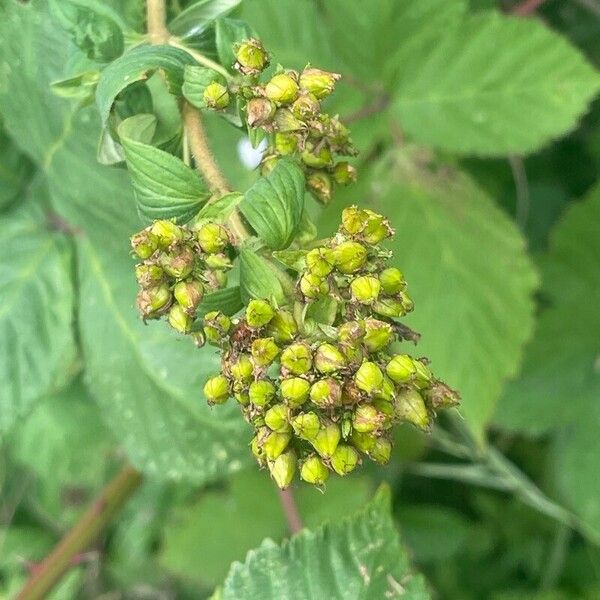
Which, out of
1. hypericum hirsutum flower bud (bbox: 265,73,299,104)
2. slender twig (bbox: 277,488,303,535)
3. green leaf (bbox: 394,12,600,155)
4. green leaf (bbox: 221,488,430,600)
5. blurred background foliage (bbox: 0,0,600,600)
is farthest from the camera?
slender twig (bbox: 277,488,303,535)

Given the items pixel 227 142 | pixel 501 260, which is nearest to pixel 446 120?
pixel 501 260

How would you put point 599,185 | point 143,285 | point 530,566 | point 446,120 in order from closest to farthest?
point 143,285
point 446,120
point 599,185
point 530,566

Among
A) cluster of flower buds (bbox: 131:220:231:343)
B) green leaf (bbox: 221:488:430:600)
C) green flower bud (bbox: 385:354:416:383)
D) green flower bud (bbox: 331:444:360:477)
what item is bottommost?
green leaf (bbox: 221:488:430:600)

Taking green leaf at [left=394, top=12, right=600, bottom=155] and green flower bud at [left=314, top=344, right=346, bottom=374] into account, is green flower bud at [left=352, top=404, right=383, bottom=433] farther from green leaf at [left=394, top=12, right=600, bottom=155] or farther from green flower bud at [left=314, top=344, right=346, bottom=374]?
green leaf at [left=394, top=12, right=600, bottom=155]

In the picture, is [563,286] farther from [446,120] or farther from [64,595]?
[64,595]

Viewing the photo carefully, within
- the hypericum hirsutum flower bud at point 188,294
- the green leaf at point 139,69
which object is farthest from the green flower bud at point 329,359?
the green leaf at point 139,69

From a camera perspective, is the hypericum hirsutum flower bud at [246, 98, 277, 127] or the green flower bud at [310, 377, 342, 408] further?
the hypericum hirsutum flower bud at [246, 98, 277, 127]

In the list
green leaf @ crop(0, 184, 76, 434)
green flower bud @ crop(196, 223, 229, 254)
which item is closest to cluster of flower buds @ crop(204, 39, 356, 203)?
green flower bud @ crop(196, 223, 229, 254)
